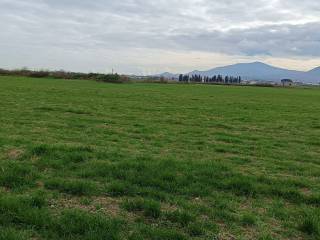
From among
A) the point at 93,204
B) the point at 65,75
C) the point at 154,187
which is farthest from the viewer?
the point at 65,75

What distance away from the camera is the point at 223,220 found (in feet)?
21.0

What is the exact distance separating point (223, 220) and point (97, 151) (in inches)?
199

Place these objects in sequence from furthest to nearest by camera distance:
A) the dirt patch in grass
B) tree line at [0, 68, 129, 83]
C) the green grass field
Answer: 1. tree line at [0, 68, 129, 83]
2. the dirt patch in grass
3. the green grass field

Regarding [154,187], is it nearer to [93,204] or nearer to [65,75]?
[93,204]

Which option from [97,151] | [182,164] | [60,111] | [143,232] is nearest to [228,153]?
[182,164]

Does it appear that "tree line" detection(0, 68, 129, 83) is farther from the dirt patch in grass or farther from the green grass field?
the dirt patch in grass

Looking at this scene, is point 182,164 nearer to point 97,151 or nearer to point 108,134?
point 97,151

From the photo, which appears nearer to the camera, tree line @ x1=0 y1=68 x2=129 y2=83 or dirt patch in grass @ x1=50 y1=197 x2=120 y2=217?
dirt patch in grass @ x1=50 y1=197 x2=120 y2=217

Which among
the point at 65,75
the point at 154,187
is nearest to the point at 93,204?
the point at 154,187

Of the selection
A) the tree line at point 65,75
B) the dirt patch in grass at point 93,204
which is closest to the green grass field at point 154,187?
the dirt patch in grass at point 93,204

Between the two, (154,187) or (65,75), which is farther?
(65,75)

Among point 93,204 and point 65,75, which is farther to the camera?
point 65,75

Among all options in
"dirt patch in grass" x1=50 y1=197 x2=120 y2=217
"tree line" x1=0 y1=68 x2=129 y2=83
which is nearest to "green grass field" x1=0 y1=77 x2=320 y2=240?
"dirt patch in grass" x1=50 y1=197 x2=120 y2=217

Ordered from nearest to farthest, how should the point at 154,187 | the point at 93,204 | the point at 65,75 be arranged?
the point at 93,204, the point at 154,187, the point at 65,75
